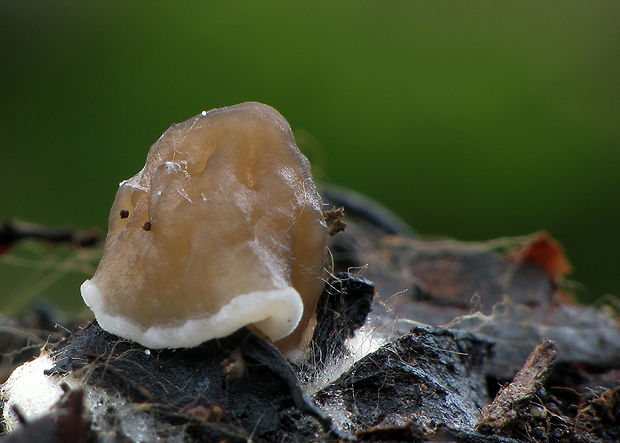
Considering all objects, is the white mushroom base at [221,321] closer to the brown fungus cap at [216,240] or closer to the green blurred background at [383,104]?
the brown fungus cap at [216,240]

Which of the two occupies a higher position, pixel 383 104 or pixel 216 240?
pixel 216 240

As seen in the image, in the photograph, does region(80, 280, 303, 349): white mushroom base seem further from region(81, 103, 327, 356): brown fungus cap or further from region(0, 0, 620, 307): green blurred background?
region(0, 0, 620, 307): green blurred background

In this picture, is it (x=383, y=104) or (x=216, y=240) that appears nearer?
(x=216, y=240)

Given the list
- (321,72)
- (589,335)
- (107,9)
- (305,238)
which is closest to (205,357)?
(305,238)

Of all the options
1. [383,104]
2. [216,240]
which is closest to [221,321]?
[216,240]

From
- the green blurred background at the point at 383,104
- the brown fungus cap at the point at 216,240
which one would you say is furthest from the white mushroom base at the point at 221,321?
the green blurred background at the point at 383,104

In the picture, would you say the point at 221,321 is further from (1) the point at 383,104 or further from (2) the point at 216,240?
(1) the point at 383,104
